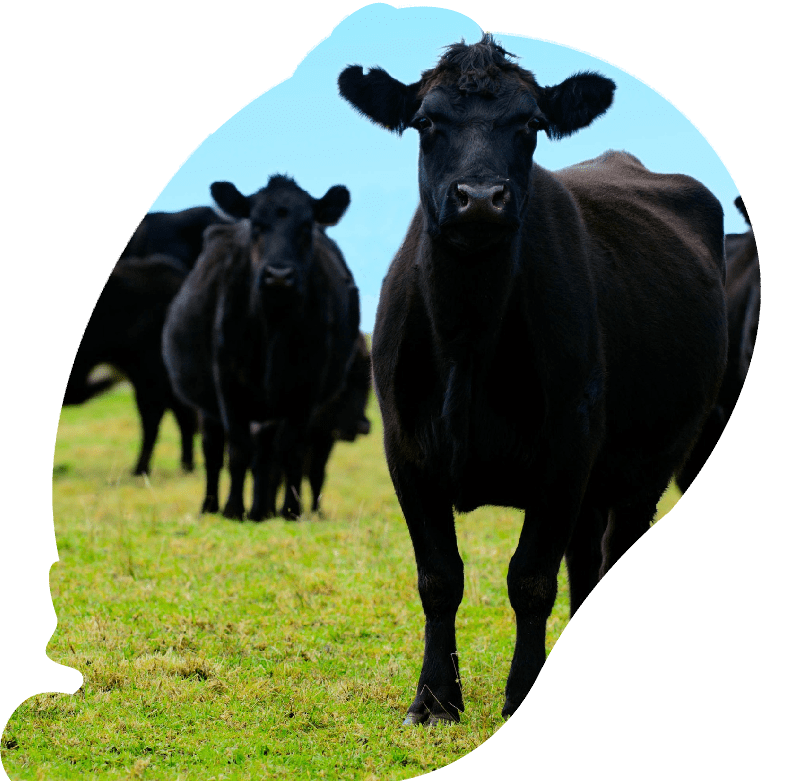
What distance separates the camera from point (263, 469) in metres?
11.5

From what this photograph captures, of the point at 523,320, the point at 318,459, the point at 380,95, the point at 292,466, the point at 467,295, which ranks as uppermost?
the point at 380,95

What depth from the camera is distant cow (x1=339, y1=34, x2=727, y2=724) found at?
5.69 metres

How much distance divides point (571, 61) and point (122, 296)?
7.59 metres

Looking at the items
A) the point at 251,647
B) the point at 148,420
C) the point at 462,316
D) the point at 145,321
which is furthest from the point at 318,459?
the point at 462,316

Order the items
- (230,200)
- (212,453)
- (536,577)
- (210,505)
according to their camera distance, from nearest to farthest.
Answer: (536,577) → (230,200) → (210,505) → (212,453)

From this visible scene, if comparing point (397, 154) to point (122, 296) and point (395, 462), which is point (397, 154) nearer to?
point (395, 462)

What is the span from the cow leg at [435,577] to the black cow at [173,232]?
266 centimetres

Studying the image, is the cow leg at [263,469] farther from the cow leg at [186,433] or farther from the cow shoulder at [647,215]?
the cow leg at [186,433]

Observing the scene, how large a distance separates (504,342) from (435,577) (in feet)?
4.24

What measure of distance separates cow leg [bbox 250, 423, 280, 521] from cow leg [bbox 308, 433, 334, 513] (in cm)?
69

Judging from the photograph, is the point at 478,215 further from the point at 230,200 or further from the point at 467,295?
the point at 230,200

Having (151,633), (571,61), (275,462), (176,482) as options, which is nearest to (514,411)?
(571,61)

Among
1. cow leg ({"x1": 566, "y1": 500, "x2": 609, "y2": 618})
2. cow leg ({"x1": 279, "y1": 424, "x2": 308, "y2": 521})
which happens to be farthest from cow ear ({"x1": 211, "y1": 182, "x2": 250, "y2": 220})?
cow leg ({"x1": 279, "y1": 424, "x2": 308, "y2": 521})

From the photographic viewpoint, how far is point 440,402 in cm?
602
